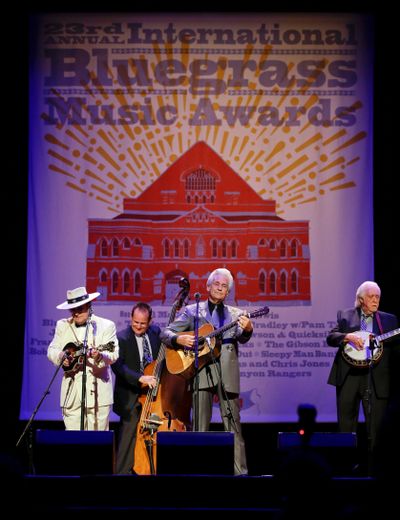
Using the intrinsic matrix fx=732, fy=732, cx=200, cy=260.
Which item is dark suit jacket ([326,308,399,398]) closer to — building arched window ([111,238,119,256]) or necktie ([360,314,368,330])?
necktie ([360,314,368,330])

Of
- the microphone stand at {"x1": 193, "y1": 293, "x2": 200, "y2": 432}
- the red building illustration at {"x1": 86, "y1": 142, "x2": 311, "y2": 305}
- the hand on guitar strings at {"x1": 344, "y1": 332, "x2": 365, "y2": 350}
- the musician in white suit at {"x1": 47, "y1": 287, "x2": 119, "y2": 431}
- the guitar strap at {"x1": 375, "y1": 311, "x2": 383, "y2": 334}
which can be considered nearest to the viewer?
the microphone stand at {"x1": 193, "y1": 293, "x2": 200, "y2": 432}

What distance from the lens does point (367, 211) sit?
7598 millimetres

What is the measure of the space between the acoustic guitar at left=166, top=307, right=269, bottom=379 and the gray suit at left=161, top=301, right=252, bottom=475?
0.08 m

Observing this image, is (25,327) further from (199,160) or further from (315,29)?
(315,29)

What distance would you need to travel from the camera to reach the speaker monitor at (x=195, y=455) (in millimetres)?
4254

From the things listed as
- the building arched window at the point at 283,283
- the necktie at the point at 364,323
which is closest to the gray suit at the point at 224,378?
the necktie at the point at 364,323

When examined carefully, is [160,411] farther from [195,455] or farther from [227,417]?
[195,455]

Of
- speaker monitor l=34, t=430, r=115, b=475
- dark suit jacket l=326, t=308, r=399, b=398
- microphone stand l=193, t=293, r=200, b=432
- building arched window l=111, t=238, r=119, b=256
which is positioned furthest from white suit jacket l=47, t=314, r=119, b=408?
dark suit jacket l=326, t=308, r=399, b=398

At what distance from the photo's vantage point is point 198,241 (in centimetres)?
754

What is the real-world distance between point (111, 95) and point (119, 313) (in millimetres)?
2260

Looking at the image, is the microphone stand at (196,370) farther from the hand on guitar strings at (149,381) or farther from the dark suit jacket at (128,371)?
the dark suit jacket at (128,371)

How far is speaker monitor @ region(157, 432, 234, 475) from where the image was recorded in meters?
4.25

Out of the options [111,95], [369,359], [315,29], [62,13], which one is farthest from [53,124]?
[369,359]

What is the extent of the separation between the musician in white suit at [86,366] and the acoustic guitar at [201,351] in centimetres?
47
